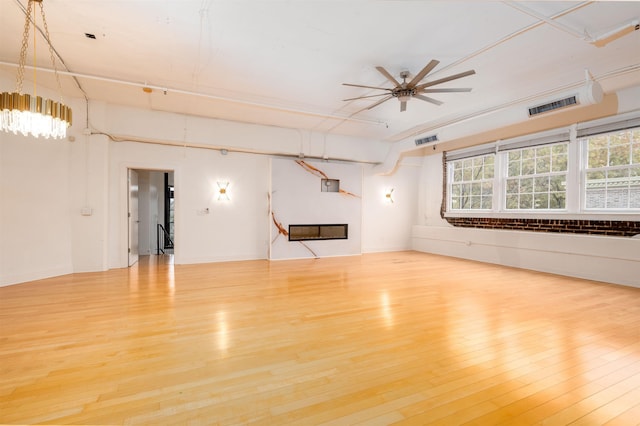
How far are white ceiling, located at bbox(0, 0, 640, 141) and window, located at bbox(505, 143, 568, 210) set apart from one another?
6.08ft

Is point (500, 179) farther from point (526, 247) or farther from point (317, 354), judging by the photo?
point (317, 354)

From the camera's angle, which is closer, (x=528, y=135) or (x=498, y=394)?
(x=498, y=394)

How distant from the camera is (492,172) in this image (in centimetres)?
737

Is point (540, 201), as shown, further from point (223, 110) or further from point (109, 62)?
point (109, 62)

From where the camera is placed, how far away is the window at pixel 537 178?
6.00 m

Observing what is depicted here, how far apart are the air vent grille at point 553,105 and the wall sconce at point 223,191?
622 centimetres

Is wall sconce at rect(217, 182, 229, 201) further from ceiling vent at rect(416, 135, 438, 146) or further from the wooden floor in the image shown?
ceiling vent at rect(416, 135, 438, 146)

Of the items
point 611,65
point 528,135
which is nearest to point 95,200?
point 611,65

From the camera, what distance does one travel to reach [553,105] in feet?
14.4

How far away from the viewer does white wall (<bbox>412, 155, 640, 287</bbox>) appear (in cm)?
485

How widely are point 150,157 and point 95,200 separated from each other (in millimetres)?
1367

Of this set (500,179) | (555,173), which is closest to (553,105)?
(555,173)

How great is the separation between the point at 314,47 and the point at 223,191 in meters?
4.24

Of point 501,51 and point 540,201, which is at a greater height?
point 501,51
